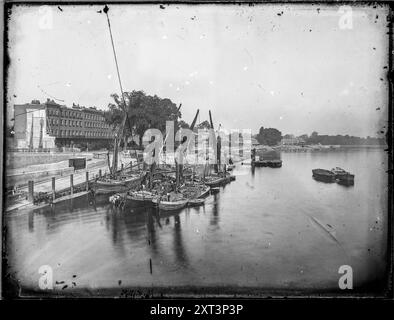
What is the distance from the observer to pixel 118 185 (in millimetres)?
2328

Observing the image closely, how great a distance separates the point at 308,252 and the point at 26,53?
8.52 ft

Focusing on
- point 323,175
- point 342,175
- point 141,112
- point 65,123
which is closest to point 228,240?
point 323,175

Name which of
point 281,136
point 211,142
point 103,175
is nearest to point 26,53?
point 103,175

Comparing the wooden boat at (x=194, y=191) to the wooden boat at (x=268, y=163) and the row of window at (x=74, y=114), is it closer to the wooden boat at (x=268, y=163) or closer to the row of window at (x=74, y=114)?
the wooden boat at (x=268, y=163)

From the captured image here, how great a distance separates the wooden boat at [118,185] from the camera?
232 cm

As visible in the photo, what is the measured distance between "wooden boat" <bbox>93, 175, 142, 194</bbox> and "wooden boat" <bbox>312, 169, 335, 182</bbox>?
146 centimetres

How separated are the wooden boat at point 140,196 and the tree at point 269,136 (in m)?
1.06

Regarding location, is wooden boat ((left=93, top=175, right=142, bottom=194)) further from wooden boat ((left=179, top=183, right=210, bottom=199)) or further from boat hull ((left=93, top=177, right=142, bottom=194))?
wooden boat ((left=179, top=183, right=210, bottom=199))

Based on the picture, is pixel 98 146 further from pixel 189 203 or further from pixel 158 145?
pixel 189 203

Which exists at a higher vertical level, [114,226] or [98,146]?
[98,146]

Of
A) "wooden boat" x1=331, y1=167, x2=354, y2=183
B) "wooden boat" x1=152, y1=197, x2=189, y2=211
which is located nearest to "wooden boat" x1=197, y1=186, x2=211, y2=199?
"wooden boat" x1=152, y1=197, x2=189, y2=211

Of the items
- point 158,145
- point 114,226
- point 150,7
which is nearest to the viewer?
point 150,7

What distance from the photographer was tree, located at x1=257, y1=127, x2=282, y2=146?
2.32 m

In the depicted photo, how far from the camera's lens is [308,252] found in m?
2.09
